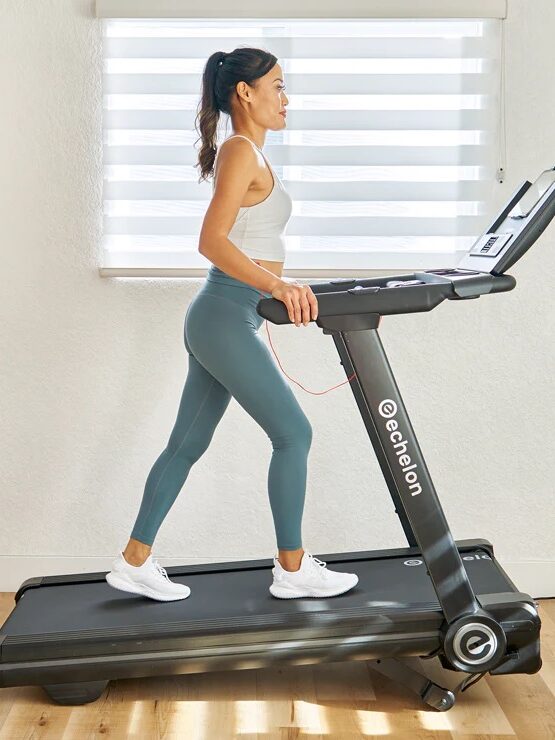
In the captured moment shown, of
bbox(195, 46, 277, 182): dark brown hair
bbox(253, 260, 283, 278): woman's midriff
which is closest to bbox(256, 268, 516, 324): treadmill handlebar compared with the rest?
bbox(253, 260, 283, 278): woman's midriff

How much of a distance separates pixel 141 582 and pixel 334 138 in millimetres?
1468

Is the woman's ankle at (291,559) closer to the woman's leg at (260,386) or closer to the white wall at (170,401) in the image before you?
the woman's leg at (260,386)

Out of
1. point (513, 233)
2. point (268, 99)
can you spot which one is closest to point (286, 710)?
point (513, 233)

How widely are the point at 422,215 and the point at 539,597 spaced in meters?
1.28

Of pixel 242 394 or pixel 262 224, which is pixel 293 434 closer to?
pixel 242 394

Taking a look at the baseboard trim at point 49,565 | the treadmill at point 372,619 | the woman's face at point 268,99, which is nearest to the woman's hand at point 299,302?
the treadmill at point 372,619

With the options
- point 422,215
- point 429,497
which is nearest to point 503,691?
point 429,497

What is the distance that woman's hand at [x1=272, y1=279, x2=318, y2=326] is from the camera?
2.05 meters

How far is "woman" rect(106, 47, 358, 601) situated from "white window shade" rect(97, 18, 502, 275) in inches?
21.3

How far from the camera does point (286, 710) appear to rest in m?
2.22

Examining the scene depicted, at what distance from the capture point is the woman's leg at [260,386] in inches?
88.8

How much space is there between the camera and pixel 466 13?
283cm

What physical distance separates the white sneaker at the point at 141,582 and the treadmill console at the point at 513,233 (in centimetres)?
110

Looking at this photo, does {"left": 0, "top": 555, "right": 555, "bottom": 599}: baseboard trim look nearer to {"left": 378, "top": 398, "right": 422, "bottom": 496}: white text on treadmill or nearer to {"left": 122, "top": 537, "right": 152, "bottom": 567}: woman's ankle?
{"left": 122, "top": 537, "right": 152, "bottom": 567}: woman's ankle
